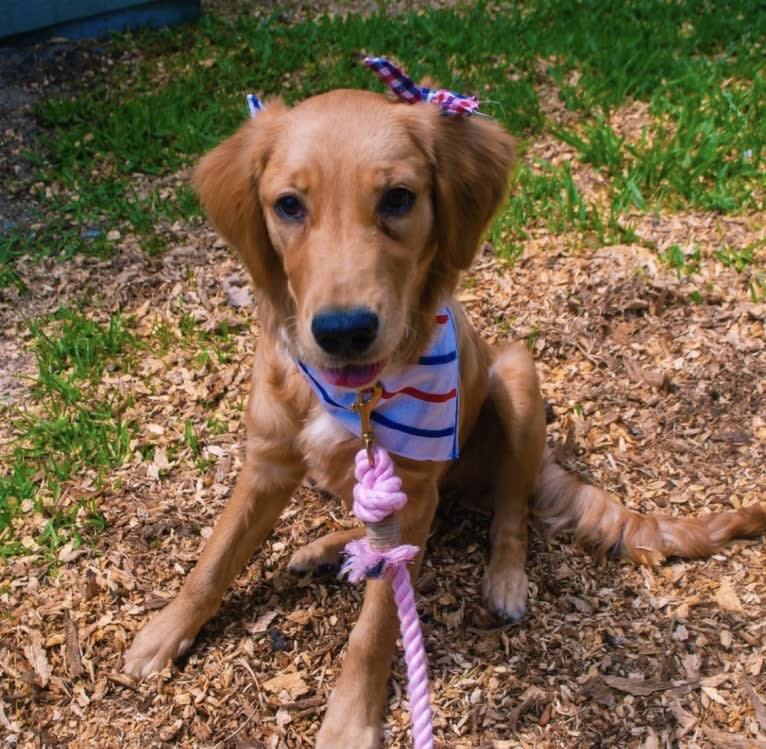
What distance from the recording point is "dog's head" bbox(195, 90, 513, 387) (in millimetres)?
2100

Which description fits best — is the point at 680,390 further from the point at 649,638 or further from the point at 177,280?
the point at 177,280

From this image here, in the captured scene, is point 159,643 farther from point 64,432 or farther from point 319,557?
point 64,432

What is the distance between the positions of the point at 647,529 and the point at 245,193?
194cm

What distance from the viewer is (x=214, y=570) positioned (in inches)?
114

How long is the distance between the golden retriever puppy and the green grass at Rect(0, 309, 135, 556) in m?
0.68

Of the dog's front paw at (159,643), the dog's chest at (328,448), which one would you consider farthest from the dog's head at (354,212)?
the dog's front paw at (159,643)

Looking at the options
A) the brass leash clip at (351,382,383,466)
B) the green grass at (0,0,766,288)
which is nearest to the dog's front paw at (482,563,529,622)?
the brass leash clip at (351,382,383,466)

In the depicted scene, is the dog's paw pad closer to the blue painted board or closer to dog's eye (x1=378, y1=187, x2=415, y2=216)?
dog's eye (x1=378, y1=187, x2=415, y2=216)

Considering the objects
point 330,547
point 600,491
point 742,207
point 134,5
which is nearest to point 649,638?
point 600,491

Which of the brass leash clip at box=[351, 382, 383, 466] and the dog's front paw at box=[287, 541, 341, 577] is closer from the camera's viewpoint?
the brass leash clip at box=[351, 382, 383, 466]

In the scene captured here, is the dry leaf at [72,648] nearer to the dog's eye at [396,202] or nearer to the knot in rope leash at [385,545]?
the knot in rope leash at [385,545]

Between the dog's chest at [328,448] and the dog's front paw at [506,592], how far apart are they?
2.48 ft

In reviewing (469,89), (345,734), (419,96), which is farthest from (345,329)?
(469,89)

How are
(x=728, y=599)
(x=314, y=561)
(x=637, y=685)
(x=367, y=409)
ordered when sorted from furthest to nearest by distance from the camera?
(x=314, y=561), (x=728, y=599), (x=637, y=685), (x=367, y=409)
